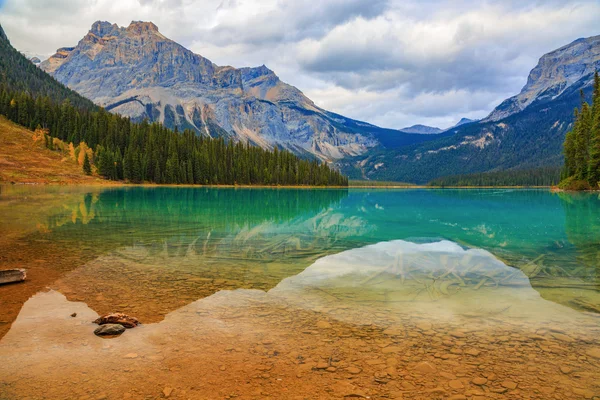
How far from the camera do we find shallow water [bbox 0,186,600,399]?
6.81 m

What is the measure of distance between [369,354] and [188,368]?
389 centimetres

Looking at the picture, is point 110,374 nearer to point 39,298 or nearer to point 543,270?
point 39,298

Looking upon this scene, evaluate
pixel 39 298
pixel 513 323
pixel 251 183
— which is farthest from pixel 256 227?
pixel 251 183

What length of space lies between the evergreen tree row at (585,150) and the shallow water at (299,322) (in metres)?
78.6

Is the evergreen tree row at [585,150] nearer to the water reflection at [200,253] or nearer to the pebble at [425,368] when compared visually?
the water reflection at [200,253]

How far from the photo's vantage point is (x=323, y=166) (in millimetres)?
198000

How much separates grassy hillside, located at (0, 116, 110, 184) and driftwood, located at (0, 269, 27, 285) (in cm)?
11072

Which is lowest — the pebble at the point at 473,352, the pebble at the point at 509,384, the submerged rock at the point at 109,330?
the pebble at the point at 473,352

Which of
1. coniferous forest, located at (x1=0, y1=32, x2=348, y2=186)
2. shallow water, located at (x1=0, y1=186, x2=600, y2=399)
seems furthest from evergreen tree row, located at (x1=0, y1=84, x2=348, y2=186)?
shallow water, located at (x1=0, y1=186, x2=600, y2=399)

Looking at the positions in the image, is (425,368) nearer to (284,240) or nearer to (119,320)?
(119,320)

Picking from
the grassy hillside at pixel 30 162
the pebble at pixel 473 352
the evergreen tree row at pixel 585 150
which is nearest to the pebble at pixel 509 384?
the pebble at pixel 473 352

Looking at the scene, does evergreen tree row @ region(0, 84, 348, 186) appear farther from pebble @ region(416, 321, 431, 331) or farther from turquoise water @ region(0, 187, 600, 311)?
pebble @ region(416, 321, 431, 331)

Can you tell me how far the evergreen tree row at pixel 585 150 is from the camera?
266 ft

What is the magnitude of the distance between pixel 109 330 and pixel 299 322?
15.8ft
